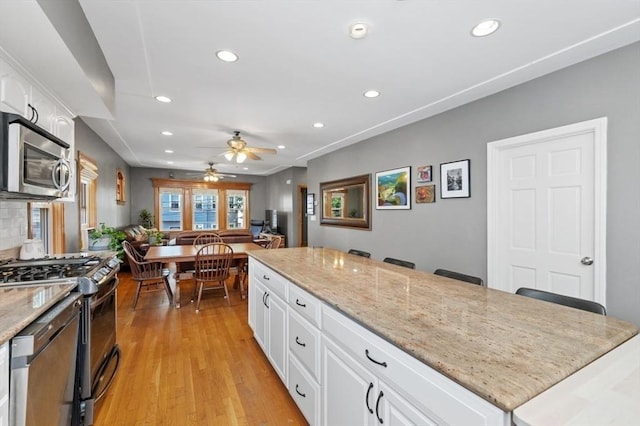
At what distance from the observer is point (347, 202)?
5.21m

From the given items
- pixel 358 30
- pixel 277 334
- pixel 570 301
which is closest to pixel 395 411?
pixel 570 301

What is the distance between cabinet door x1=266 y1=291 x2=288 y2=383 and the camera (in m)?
2.08

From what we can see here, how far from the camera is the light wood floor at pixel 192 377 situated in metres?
1.91

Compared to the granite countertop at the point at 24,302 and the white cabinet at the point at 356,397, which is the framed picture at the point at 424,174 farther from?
the granite countertop at the point at 24,302

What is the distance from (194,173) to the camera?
29.3 ft

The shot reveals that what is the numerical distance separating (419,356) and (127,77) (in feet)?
10.1

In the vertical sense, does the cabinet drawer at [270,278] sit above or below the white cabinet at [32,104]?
below

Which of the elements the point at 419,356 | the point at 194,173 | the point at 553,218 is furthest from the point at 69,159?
the point at 194,173

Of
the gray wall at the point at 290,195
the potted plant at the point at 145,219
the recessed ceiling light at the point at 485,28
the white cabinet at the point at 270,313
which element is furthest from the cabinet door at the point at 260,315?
the potted plant at the point at 145,219

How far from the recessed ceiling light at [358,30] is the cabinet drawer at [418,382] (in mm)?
1758

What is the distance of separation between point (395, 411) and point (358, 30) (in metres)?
2.08

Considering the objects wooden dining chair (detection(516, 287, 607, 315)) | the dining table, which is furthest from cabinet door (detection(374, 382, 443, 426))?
the dining table

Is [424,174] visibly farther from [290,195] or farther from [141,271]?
[290,195]

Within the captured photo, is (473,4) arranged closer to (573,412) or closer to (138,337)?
(573,412)
